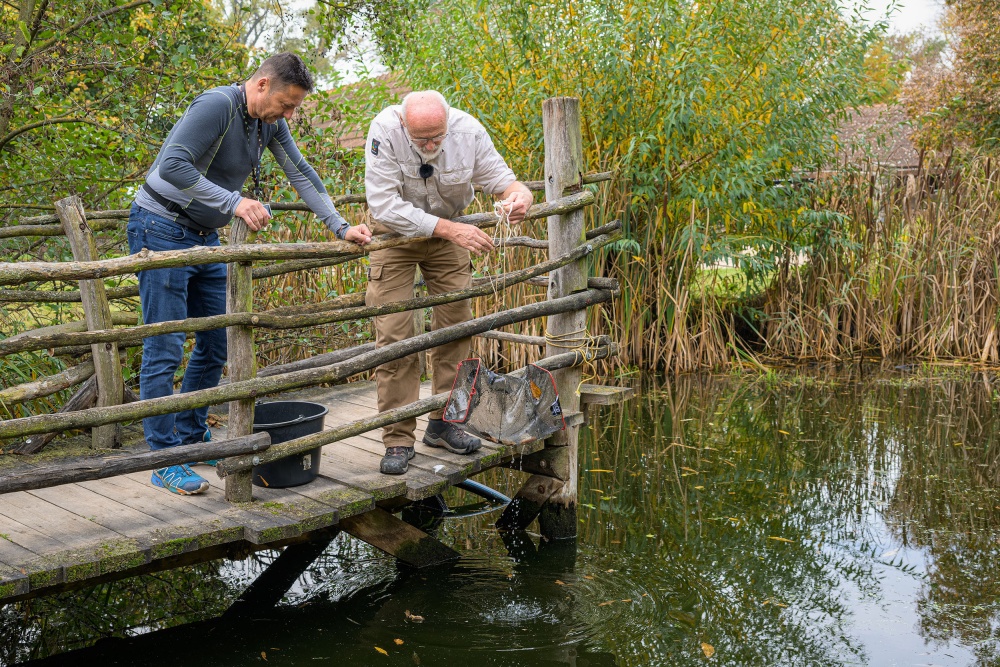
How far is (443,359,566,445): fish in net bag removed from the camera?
4.26m

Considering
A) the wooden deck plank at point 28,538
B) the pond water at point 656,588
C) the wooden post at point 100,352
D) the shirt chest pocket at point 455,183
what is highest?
the shirt chest pocket at point 455,183

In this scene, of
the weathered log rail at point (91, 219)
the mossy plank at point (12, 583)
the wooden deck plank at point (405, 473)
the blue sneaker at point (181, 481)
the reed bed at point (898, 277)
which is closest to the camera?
the mossy plank at point (12, 583)

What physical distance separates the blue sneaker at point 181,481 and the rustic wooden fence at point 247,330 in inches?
8.1

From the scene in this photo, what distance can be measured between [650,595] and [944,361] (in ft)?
20.7

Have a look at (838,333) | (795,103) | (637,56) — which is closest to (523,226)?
(637,56)

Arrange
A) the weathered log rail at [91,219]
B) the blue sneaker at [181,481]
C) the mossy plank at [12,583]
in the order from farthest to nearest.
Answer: the weathered log rail at [91,219], the blue sneaker at [181,481], the mossy plank at [12,583]

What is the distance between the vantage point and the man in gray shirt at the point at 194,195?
145 inches

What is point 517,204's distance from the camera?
4.28 metres

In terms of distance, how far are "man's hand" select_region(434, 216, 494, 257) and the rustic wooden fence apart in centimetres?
17

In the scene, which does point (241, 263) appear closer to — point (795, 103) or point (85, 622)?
point (85, 622)

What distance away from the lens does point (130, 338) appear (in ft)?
12.6

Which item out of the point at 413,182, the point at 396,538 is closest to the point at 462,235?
the point at 413,182

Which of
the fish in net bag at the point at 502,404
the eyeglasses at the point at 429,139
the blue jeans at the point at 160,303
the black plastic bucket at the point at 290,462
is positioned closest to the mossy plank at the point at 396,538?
the black plastic bucket at the point at 290,462

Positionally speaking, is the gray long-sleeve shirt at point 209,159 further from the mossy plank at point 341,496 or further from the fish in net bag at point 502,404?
the mossy plank at point 341,496
